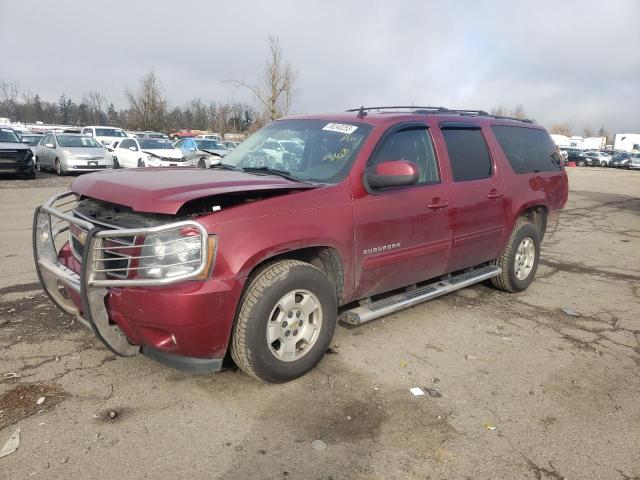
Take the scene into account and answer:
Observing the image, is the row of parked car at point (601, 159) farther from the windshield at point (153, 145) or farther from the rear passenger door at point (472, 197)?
the rear passenger door at point (472, 197)

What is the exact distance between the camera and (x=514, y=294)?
5695 mm

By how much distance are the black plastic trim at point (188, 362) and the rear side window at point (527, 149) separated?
3864 millimetres

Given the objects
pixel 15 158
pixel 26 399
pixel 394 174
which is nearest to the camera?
pixel 26 399

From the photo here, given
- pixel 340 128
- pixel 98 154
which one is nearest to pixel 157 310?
pixel 340 128

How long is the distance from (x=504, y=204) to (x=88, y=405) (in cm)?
418

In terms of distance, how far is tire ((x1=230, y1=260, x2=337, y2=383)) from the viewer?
10.2ft

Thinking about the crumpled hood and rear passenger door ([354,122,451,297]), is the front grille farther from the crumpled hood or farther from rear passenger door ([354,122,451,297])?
rear passenger door ([354,122,451,297])

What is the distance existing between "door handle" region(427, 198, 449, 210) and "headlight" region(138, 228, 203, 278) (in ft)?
7.07

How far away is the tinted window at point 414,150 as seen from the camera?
407 centimetres

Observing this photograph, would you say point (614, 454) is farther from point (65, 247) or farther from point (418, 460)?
point (65, 247)

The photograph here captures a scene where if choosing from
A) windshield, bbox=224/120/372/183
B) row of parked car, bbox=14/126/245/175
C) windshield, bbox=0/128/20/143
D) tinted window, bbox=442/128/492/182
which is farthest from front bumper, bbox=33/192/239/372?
windshield, bbox=0/128/20/143

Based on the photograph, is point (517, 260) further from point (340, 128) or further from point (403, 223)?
point (340, 128)

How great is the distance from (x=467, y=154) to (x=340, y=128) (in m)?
1.41

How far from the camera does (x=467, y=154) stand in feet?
15.8
